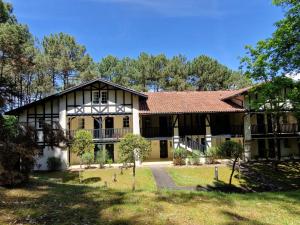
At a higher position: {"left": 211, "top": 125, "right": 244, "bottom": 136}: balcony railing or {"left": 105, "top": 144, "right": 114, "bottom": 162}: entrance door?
{"left": 211, "top": 125, "right": 244, "bottom": 136}: balcony railing

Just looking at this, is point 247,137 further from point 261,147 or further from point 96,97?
point 96,97

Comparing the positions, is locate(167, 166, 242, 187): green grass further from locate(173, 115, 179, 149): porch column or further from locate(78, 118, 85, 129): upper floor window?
locate(78, 118, 85, 129): upper floor window

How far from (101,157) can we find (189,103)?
10514 mm

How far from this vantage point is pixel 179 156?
2591cm

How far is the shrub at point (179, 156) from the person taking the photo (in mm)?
25562

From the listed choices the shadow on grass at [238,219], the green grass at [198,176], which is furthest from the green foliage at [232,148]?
the shadow on grass at [238,219]

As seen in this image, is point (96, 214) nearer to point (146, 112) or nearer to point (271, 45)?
point (271, 45)

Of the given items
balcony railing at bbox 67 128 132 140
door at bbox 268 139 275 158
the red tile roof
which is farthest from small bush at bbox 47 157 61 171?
door at bbox 268 139 275 158

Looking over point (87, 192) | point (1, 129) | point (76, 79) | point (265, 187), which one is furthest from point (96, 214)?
point (76, 79)

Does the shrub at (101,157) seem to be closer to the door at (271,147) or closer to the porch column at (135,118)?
the porch column at (135,118)

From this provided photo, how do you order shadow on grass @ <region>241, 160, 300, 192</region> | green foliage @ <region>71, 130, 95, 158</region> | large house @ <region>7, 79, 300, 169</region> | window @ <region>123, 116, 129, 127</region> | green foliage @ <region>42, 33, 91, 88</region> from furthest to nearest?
1. green foliage @ <region>42, 33, 91, 88</region>
2. window @ <region>123, 116, 129, 127</region>
3. large house @ <region>7, 79, 300, 169</region>
4. green foliage @ <region>71, 130, 95, 158</region>
5. shadow on grass @ <region>241, 160, 300, 192</region>

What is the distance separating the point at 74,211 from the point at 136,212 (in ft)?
5.47

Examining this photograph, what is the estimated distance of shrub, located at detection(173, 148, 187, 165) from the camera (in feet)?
83.9

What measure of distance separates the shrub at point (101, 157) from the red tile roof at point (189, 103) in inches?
209
